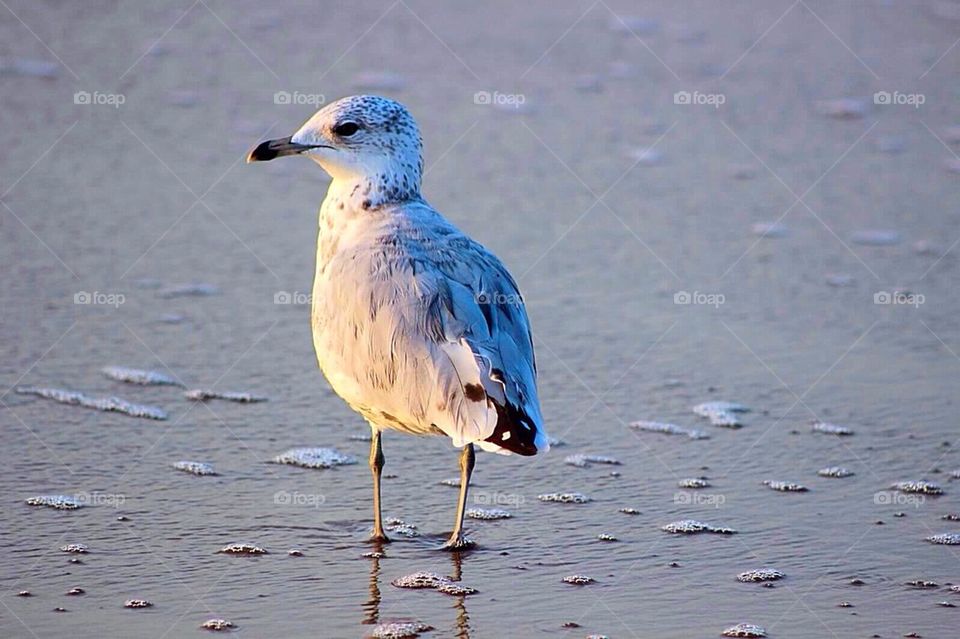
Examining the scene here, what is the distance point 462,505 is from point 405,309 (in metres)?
0.80

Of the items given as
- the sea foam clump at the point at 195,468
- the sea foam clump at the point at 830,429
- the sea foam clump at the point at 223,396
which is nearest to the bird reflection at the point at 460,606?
the sea foam clump at the point at 195,468

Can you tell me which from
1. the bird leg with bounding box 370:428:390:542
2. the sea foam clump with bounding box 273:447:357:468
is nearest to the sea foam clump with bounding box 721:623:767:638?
the bird leg with bounding box 370:428:390:542

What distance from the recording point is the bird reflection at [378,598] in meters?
5.05

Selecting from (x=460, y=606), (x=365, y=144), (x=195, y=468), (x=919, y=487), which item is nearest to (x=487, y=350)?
(x=460, y=606)

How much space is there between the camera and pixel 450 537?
5832 mm

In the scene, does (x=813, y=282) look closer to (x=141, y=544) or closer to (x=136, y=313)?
(x=136, y=313)

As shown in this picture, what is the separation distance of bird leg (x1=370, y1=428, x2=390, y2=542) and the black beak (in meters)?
1.12

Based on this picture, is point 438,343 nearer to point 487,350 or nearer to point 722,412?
point 487,350

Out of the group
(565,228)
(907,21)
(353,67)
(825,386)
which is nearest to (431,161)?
(565,228)

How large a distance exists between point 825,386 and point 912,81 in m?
5.34

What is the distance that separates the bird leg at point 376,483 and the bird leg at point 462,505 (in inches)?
9.8

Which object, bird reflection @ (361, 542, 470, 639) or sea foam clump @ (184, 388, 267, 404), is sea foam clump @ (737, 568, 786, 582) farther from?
sea foam clump @ (184, 388, 267, 404)

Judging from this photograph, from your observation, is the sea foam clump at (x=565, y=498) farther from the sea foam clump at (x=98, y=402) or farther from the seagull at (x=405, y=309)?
the sea foam clump at (x=98, y=402)

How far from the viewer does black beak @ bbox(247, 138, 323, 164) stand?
6.07 metres
